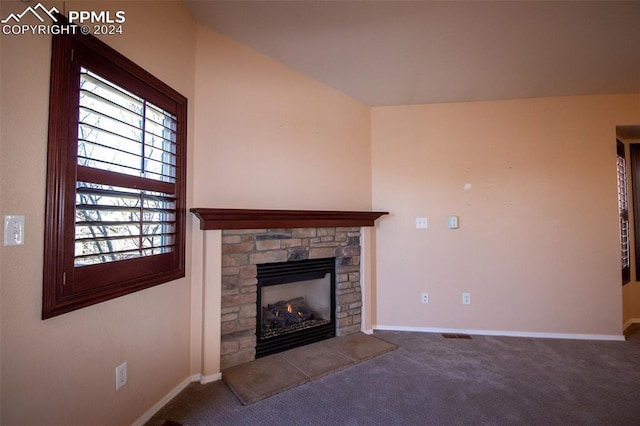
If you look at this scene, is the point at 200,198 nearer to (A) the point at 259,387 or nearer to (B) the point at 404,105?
(A) the point at 259,387

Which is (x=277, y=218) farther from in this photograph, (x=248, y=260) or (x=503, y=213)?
(x=503, y=213)

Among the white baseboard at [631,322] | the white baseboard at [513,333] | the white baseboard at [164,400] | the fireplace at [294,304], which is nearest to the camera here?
the white baseboard at [164,400]

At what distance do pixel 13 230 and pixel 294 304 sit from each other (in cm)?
239

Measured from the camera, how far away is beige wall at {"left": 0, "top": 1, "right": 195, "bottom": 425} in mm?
1112

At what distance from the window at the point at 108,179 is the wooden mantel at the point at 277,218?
0.21 m

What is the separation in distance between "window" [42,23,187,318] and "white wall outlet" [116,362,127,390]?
41 cm

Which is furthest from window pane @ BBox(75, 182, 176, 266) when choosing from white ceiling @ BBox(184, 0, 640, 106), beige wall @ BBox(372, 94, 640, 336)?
beige wall @ BBox(372, 94, 640, 336)

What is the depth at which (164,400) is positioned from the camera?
196 cm

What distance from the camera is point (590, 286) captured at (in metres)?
3.21

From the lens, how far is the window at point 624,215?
11.7ft

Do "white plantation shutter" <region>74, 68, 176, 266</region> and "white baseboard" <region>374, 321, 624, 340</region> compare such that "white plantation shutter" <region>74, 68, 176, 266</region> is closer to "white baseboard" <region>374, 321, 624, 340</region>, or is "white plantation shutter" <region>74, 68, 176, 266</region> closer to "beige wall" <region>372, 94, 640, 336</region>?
"beige wall" <region>372, 94, 640, 336</region>

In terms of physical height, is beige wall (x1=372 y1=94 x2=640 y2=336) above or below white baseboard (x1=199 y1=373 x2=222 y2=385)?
above

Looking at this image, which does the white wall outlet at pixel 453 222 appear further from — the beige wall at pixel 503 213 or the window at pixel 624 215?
the window at pixel 624 215

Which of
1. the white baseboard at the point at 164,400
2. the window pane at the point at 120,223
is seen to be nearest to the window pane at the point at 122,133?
the window pane at the point at 120,223
